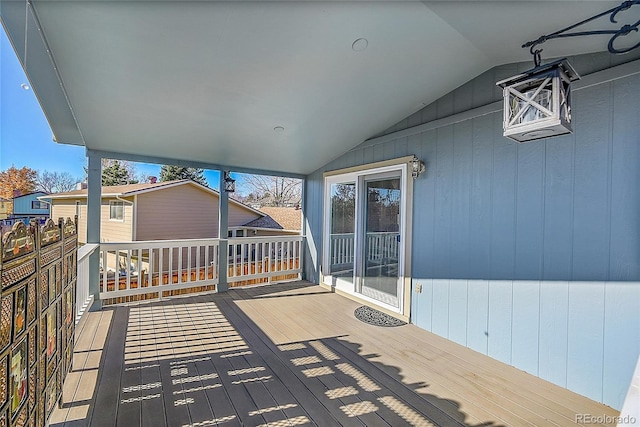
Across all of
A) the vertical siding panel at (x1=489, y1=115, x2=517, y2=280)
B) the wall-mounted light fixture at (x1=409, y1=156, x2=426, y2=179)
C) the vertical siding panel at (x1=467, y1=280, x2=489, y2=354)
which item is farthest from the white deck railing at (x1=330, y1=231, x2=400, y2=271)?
the vertical siding panel at (x1=489, y1=115, x2=517, y2=280)

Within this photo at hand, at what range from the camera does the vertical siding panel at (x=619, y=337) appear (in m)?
2.11

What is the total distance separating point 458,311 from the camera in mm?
3234

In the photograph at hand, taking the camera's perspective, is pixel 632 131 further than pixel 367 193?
No

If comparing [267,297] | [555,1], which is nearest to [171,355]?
[267,297]

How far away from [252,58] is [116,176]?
14.2 metres

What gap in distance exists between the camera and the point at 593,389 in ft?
7.47

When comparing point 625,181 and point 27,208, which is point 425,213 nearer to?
point 625,181

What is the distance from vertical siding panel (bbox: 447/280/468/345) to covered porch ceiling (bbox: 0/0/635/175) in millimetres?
2136

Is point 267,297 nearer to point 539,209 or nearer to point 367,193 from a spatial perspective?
point 367,193

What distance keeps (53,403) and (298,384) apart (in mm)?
1585

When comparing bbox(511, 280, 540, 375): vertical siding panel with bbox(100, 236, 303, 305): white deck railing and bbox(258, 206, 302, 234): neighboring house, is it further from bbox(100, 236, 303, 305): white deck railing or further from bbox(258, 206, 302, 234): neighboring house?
bbox(258, 206, 302, 234): neighboring house

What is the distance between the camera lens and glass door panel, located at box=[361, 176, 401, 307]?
408 cm

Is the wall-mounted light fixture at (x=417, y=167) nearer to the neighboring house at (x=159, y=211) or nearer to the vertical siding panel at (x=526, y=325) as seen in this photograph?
the vertical siding panel at (x=526, y=325)

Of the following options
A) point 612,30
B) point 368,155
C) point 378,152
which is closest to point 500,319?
point 612,30
